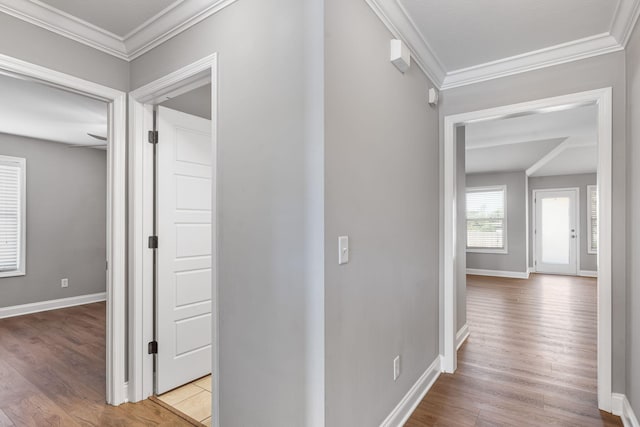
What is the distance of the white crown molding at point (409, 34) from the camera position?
1888 millimetres

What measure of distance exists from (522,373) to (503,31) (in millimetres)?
2720

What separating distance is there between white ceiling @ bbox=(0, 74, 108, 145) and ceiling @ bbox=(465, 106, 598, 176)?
4.17m

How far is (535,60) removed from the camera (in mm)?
2506

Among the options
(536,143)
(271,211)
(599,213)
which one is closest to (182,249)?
(271,211)

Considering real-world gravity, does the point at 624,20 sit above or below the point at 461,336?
above

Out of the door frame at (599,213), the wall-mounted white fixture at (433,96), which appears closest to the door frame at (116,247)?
the wall-mounted white fixture at (433,96)

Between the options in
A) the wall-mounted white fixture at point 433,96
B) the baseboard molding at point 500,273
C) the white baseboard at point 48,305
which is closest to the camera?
the wall-mounted white fixture at point 433,96

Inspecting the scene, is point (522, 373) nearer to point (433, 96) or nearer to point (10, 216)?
point (433, 96)

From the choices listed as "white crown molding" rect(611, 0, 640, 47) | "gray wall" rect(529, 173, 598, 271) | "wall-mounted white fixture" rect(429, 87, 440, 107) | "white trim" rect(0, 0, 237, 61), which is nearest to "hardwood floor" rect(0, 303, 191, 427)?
"white trim" rect(0, 0, 237, 61)

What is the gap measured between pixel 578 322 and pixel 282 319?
4.63 m

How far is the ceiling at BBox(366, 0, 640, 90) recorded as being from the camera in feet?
6.42

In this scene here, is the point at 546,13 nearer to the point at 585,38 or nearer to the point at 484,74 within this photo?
the point at 585,38

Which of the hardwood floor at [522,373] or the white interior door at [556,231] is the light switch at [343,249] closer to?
the hardwood floor at [522,373]

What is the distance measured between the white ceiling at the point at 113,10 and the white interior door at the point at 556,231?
9415 millimetres
